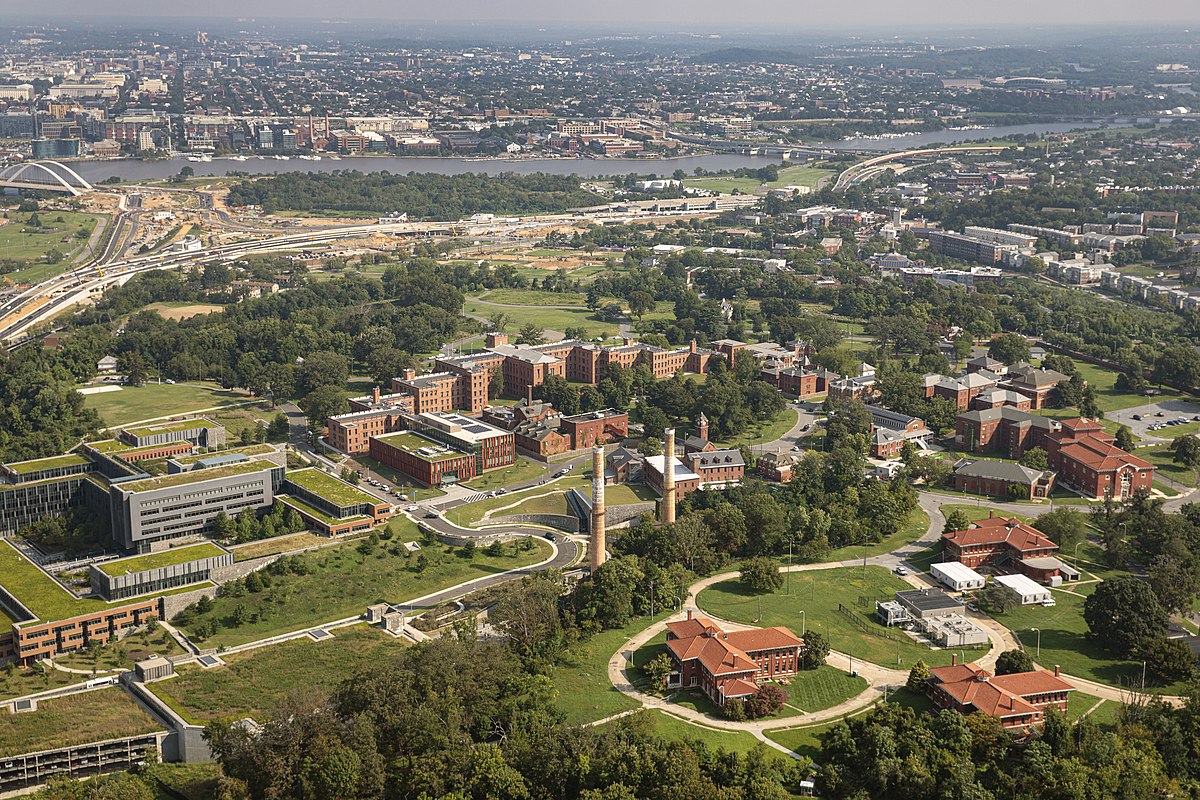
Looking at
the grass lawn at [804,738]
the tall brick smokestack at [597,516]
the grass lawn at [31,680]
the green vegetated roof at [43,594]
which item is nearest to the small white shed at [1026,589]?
the grass lawn at [804,738]

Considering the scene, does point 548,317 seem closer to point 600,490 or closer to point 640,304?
point 640,304

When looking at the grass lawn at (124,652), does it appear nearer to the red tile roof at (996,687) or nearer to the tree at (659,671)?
the tree at (659,671)

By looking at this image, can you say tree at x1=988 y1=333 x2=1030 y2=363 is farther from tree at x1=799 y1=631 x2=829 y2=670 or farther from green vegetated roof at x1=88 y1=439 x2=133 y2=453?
green vegetated roof at x1=88 y1=439 x2=133 y2=453

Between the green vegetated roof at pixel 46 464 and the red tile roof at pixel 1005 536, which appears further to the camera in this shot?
the green vegetated roof at pixel 46 464

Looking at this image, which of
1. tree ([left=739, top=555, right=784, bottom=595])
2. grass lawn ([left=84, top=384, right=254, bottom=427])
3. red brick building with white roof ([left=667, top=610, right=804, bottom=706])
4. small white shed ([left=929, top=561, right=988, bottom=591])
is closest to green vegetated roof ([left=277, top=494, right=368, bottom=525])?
grass lawn ([left=84, top=384, right=254, bottom=427])

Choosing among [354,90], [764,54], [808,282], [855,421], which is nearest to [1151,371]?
[855,421]

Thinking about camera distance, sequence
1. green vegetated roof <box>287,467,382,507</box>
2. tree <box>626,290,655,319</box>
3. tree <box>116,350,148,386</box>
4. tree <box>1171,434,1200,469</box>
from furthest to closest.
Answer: tree <box>626,290,655,319</box> < tree <box>116,350,148,386</box> < tree <box>1171,434,1200,469</box> < green vegetated roof <box>287,467,382,507</box>
